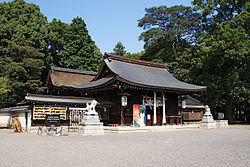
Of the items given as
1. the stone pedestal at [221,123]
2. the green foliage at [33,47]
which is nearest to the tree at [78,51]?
the green foliage at [33,47]

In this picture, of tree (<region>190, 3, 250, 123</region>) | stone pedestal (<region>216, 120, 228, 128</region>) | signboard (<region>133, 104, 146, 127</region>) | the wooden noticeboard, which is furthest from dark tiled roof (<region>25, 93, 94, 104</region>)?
tree (<region>190, 3, 250, 123</region>)

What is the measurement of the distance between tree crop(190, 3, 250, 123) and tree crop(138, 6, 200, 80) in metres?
7.20

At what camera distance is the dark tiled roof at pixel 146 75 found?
2197 cm

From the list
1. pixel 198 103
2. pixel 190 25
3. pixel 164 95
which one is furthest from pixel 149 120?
pixel 190 25

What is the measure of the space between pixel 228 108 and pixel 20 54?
26.1 metres

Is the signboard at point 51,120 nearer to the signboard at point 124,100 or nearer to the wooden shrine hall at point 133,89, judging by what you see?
the wooden shrine hall at point 133,89

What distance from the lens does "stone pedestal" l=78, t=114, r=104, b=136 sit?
48.3 feet

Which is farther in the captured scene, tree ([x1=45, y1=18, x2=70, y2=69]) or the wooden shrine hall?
tree ([x1=45, y1=18, x2=70, y2=69])

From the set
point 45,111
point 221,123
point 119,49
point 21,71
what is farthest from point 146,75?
point 119,49

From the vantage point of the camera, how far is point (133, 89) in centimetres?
2123

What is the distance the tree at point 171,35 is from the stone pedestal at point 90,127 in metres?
22.4

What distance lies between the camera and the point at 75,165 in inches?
241

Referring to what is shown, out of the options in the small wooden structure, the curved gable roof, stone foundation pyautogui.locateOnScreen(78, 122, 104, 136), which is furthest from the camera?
the small wooden structure

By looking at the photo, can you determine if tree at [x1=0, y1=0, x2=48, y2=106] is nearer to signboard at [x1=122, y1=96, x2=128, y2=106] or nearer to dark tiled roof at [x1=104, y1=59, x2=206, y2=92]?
dark tiled roof at [x1=104, y1=59, x2=206, y2=92]
